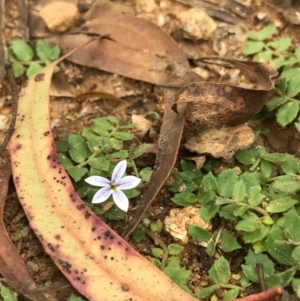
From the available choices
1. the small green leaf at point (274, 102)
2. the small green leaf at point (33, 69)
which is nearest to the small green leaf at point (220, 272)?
the small green leaf at point (274, 102)

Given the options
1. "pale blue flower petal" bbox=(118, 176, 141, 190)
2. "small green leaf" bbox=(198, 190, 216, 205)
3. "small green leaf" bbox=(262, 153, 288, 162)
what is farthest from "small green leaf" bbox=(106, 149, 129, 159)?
"small green leaf" bbox=(262, 153, 288, 162)

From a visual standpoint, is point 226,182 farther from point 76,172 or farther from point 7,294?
point 7,294

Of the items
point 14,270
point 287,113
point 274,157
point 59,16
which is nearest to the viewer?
point 14,270

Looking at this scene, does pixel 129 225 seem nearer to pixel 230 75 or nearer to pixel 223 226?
pixel 223 226

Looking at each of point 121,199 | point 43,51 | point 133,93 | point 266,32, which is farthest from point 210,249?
point 43,51

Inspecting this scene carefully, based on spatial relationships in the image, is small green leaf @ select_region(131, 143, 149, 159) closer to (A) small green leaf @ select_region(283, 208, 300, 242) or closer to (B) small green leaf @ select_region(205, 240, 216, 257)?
(B) small green leaf @ select_region(205, 240, 216, 257)
